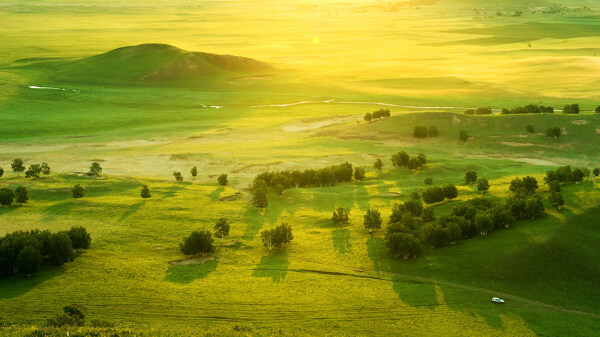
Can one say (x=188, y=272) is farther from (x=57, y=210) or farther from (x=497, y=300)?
(x=497, y=300)

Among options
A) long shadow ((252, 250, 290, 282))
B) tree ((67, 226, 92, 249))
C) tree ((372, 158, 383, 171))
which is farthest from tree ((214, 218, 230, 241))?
tree ((372, 158, 383, 171))

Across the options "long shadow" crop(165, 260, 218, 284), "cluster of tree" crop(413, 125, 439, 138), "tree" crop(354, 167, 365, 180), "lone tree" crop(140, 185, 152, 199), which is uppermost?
"cluster of tree" crop(413, 125, 439, 138)

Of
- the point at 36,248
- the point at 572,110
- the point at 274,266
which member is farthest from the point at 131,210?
the point at 572,110

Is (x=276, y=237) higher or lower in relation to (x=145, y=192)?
lower

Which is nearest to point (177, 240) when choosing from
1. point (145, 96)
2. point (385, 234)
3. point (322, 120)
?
point (385, 234)

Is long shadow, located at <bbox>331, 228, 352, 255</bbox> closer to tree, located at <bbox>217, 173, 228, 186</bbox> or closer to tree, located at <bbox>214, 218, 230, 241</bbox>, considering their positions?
tree, located at <bbox>214, 218, 230, 241</bbox>
